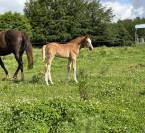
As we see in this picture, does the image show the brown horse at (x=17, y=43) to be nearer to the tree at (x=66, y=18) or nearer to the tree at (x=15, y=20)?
the tree at (x=15, y=20)

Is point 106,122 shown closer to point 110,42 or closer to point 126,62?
point 126,62

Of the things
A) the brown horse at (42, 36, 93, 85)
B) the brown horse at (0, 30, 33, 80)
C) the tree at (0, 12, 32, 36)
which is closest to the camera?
the brown horse at (42, 36, 93, 85)

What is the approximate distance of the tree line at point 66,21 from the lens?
6019cm

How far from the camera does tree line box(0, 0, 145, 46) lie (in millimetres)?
60188

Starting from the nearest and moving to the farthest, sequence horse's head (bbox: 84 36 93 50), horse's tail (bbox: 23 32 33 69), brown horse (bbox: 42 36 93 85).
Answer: brown horse (bbox: 42 36 93 85) → horse's head (bbox: 84 36 93 50) → horse's tail (bbox: 23 32 33 69)

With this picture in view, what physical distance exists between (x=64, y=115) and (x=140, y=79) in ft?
24.0

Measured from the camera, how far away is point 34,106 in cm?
1059

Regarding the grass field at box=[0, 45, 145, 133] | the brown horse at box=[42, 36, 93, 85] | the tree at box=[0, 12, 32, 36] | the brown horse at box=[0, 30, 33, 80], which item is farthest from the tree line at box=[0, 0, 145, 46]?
the grass field at box=[0, 45, 145, 133]

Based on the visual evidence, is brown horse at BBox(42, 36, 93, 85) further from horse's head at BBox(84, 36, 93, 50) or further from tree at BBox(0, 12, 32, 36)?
tree at BBox(0, 12, 32, 36)

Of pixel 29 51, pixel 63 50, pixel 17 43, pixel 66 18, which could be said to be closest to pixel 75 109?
pixel 63 50

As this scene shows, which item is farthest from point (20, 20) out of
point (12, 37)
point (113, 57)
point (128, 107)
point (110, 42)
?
point (128, 107)

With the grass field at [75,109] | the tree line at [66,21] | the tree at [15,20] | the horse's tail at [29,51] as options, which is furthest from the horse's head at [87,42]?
the tree at [15,20]

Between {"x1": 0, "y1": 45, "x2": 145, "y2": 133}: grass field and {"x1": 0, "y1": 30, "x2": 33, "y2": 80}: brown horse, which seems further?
{"x1": 0, "y1": 30, "x2": 33, "y2": 80}: brown horse

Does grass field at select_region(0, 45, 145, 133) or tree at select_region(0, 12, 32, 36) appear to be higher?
tree at select_region(0, 12, 32, 36)
